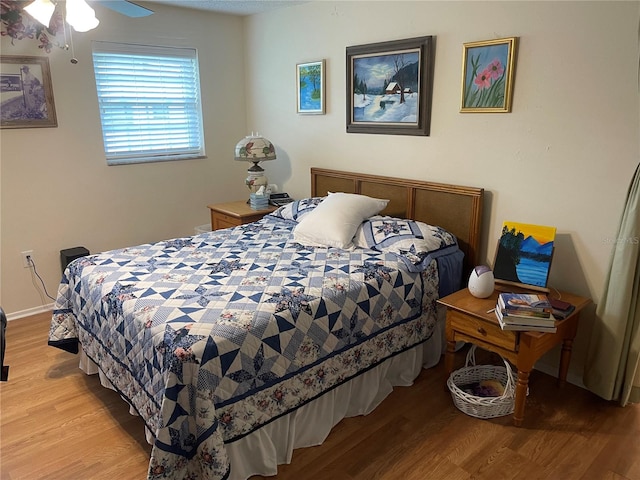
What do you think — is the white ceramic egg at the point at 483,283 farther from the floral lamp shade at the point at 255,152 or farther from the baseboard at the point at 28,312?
the baseboard at the point at 28,312

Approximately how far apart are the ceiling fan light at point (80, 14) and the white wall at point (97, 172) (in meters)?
1.36

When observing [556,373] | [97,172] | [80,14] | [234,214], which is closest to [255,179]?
[234,214]

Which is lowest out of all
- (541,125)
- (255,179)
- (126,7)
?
(255,179)

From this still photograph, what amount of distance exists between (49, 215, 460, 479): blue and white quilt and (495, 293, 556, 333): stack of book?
1.73 ft

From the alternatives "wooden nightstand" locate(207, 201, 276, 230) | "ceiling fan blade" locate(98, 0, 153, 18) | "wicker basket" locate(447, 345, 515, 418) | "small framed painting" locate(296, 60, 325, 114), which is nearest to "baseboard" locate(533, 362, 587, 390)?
"wicker basket" locate(447, 345, 515, 418)

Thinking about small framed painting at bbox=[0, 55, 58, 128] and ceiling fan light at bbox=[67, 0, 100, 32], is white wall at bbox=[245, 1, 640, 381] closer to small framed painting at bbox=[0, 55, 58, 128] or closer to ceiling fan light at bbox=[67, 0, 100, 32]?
ceiling fan light at bbox=[67, 0, 100, 32]

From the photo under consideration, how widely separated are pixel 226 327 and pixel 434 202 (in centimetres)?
172

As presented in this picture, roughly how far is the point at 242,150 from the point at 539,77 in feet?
7.53

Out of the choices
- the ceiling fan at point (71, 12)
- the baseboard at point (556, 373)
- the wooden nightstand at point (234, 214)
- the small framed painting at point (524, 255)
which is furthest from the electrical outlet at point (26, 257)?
the baseboard at point (556, 373)

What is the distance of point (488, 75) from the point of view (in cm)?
262

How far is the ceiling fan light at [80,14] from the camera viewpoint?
81.4 inches

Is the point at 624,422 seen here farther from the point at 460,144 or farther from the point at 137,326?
the point at 137,326

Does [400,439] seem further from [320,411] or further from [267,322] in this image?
[267,322]

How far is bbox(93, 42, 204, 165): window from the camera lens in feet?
12.0
